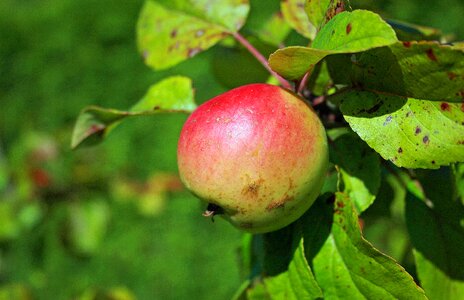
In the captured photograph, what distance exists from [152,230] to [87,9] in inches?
88.5

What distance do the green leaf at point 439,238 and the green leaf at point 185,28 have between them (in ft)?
1.26

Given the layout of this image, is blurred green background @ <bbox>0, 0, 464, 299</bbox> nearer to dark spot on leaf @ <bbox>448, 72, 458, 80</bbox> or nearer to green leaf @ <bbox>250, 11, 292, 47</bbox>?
green leaf @ <bbox>250, 11, 292, 47</bbox>

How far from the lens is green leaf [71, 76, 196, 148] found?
87cm

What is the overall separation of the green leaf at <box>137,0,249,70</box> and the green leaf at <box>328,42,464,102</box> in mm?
299

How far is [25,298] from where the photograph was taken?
157 centimetres

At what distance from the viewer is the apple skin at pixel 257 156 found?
0.67 m

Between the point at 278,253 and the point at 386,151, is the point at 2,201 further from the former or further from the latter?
the point at 386,151

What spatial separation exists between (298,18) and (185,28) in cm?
19

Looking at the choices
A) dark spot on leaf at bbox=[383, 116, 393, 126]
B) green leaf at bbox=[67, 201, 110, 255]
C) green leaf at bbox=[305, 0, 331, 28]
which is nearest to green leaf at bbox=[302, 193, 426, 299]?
dark spot on leaf at bbox=[383, 116, 393, 126]

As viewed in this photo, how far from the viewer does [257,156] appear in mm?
664

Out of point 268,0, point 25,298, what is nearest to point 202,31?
point 25,298

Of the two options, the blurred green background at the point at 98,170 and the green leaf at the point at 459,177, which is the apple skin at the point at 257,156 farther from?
the blurred green background at the point at 98,170

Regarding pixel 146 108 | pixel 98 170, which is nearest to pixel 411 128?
pixel 146 108

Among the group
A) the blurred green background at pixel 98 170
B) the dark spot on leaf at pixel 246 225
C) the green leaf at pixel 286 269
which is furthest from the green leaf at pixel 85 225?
the dark spot on leaf at pixel 246 225
